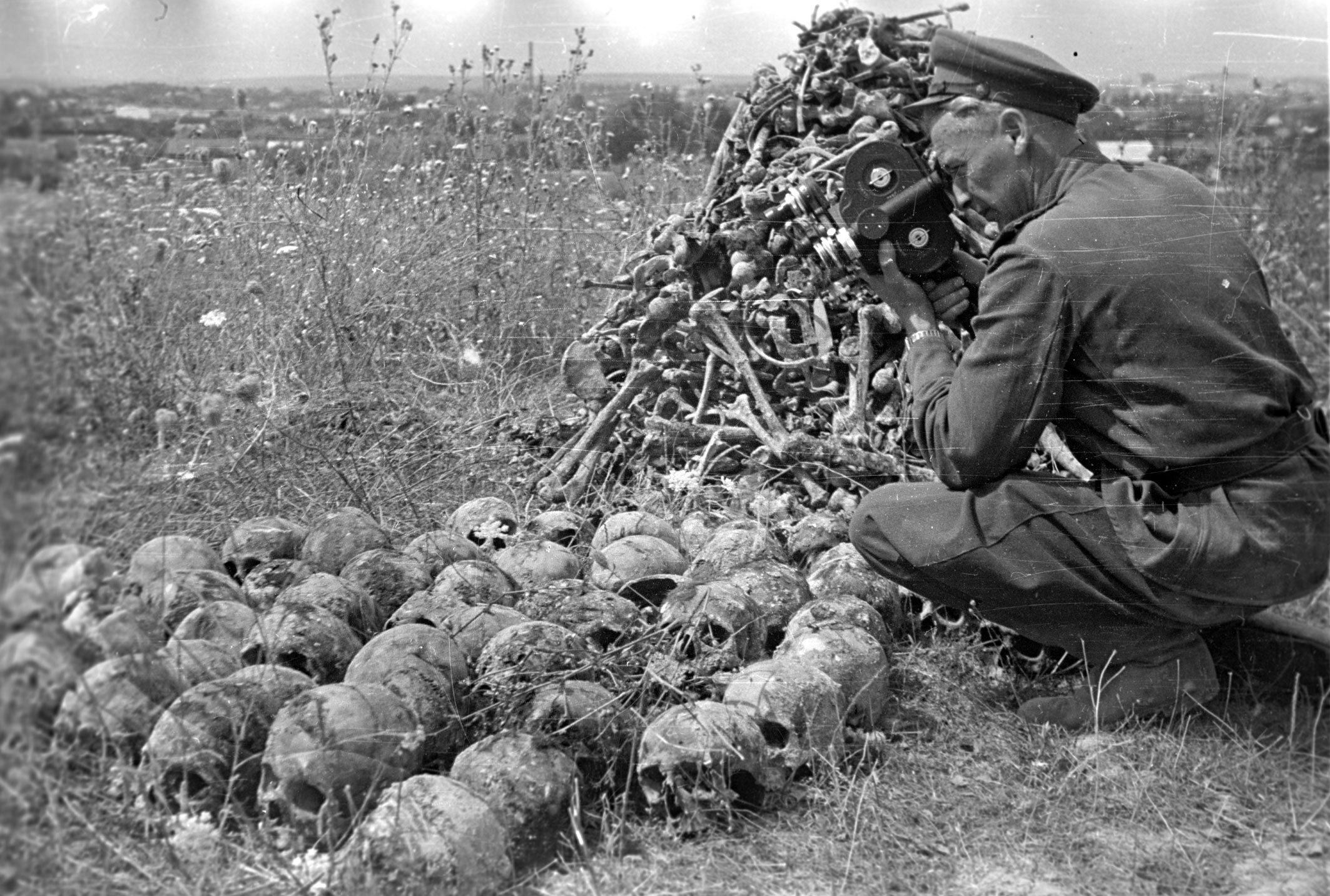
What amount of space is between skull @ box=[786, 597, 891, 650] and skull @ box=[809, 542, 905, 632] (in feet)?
0.33

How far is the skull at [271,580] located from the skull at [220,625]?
0.19 m

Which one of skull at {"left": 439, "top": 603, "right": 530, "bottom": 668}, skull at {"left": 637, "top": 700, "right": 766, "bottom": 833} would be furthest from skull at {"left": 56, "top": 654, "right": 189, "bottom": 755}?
skull at {"left": 637, "top": 700, "right": 766, "bottom": 833}

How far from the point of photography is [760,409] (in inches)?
183

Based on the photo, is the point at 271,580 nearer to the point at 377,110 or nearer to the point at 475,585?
the point at 475,585

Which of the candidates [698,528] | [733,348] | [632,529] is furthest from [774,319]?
[632,529]

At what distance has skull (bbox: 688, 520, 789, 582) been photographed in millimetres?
3941

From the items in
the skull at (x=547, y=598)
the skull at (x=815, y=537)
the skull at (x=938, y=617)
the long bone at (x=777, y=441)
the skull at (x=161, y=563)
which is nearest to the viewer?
the skull at (x=161, y=563)

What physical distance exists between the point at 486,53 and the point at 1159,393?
9.17 ft

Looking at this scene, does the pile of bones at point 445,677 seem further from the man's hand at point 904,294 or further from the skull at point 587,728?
the man's hand at point 904,294

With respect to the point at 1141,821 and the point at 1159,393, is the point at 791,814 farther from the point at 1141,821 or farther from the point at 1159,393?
the point at 1159,393

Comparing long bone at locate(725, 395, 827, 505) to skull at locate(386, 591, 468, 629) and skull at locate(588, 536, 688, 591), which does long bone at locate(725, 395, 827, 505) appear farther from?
skull at locate(386, 591, 468, 629)

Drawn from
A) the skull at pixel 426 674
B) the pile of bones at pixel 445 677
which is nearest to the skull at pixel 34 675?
the pile of bones at pixel 445 677

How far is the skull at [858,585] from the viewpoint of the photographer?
151 inches

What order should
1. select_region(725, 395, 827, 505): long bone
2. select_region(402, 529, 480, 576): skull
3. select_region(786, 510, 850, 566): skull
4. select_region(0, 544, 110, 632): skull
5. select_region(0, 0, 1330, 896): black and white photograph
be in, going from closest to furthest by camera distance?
select_region(0, 544, 110, 632): skull < select_region(0, 0, 1330, 896): black and white photograph < select_region(402, 529, 480, 576): skull < select_region(786, 510, 850, 566): skull < select_region(725, 395, 827, 505): long bone
